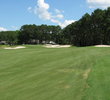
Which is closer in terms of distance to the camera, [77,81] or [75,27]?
[77,81]

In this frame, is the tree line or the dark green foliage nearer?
the dark green foliage

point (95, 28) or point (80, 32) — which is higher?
point (95, 28)

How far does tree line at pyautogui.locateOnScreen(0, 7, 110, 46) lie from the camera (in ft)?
274

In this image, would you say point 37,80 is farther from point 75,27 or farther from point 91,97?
point 75,27

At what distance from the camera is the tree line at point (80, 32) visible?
8362 centimetres

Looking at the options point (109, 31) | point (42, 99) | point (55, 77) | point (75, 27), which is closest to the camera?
point (42, 99)

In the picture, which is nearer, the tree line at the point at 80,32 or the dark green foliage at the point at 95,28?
the dark green foliage at the point at 95,28

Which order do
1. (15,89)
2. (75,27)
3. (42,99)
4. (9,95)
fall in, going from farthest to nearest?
1. (75,27)
2. (15,89)
3. (9,95)
4. (42,99)

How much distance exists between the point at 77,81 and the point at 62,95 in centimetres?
235

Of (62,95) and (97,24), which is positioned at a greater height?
(97,24)

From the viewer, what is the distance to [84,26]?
91.8 meters

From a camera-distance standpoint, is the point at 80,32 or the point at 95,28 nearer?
the point at 95,28

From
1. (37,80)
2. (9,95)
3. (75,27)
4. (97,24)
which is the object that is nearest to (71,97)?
(9,95)

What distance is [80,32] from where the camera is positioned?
99.1 metres
